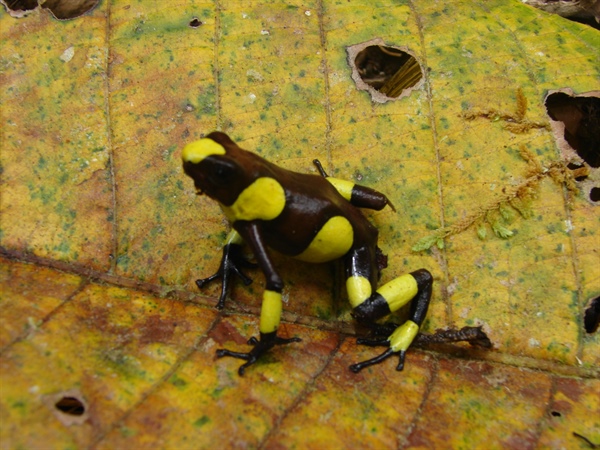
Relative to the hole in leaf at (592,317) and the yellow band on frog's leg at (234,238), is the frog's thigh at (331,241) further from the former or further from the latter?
the hole in leaf at (592,317)

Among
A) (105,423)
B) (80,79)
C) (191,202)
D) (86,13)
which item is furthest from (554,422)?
(86,13)

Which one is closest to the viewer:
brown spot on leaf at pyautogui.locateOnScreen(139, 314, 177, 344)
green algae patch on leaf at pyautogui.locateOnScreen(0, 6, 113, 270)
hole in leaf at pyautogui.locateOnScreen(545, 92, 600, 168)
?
brown spot on leaf at pyautogui.locateOnScreen(139, 314, 177, 344)

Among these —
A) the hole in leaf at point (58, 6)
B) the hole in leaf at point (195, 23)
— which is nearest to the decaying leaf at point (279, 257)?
the hole in leaf at point (195, 23)

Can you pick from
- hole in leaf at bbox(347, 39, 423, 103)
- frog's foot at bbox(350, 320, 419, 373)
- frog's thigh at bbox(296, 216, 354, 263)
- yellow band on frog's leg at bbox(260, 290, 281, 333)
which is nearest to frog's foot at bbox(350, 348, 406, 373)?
frog's foot at bbox(350, 320, 419, 373)

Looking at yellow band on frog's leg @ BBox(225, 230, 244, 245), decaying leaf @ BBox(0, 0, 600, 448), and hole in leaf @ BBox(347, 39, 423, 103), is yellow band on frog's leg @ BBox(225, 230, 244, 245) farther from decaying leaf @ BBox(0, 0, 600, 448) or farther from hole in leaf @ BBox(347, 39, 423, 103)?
hole in leaf @ BBox(347, 39, 423, 103)

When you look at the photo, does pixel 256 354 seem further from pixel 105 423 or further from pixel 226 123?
pixel 226 123

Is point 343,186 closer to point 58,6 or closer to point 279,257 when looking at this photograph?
point 279,257

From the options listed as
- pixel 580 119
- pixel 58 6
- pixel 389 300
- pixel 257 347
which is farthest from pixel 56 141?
pixel 580 119
